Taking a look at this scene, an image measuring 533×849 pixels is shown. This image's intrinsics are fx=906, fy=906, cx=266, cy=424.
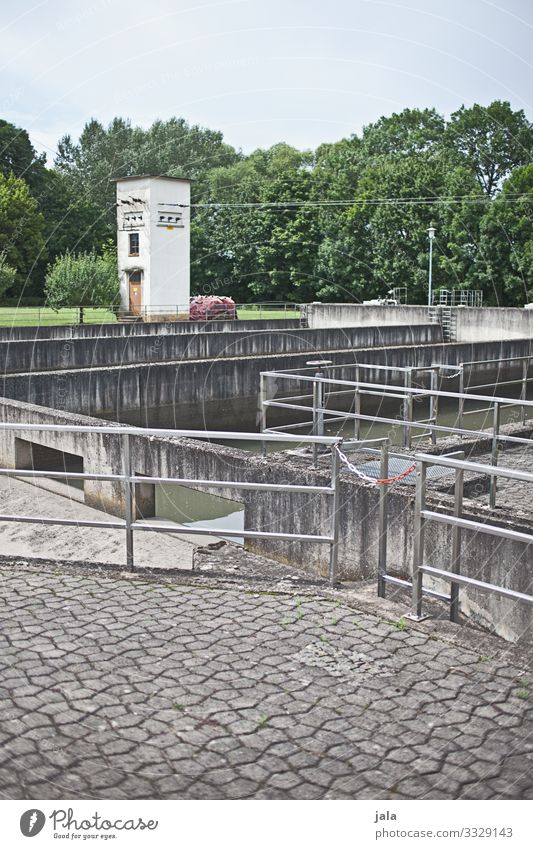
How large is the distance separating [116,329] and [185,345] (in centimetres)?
396

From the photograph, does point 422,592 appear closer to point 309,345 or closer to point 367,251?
point 309,345

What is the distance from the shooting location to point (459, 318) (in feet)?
131

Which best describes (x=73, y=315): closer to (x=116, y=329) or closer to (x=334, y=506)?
(x=116, y=329)

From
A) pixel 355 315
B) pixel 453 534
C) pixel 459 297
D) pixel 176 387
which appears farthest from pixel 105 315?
pixel 453 534

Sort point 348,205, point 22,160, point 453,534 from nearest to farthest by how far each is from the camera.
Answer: point 453,534 → point 348,205 → point 22,160

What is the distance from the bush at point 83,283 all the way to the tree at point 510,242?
1704cm

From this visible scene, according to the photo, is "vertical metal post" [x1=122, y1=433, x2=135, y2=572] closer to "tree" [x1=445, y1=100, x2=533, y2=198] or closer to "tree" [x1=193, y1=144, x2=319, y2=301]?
"tree" [x1=193, y1=144, x2=319, y2=301]

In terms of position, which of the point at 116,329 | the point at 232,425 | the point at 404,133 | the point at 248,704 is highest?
the point at 404,133

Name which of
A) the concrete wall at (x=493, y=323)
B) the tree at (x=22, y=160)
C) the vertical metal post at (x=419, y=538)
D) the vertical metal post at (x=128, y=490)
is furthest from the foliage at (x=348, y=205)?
the vertical metal post at (x=419, y=538)

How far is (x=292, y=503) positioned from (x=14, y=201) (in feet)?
143

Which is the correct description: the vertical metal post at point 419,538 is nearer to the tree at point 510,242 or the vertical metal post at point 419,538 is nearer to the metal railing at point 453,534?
the metal railing at point 453,534

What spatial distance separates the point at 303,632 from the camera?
229 inches

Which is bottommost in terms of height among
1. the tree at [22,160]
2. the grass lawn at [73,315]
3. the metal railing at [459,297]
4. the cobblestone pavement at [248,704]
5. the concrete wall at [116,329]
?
the cobblestone pavement at [248,704]

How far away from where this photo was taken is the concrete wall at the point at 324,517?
6.70 m
